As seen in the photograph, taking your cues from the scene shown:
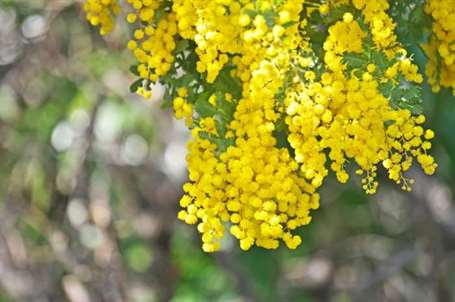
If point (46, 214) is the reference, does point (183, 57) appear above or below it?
above

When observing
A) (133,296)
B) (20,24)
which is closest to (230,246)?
(133,296)

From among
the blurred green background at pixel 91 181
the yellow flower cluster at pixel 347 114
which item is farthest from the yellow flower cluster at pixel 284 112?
the blurred green background at pixel 91 181

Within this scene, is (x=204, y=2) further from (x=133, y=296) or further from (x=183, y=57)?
(x=133, y=296)

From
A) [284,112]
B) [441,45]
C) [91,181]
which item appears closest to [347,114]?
[284,112]

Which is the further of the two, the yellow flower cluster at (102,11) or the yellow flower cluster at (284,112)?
the yellow flower cluster at (102,11)

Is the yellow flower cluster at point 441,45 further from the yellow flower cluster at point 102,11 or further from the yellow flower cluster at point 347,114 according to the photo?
the yellow flower cluster at point 102,11

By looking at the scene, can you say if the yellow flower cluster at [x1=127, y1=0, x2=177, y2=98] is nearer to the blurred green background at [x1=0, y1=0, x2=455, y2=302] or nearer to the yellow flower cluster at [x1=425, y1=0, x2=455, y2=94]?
the yellow flower cluster at [x1=425, y1=0, x2=455, y2=94]
